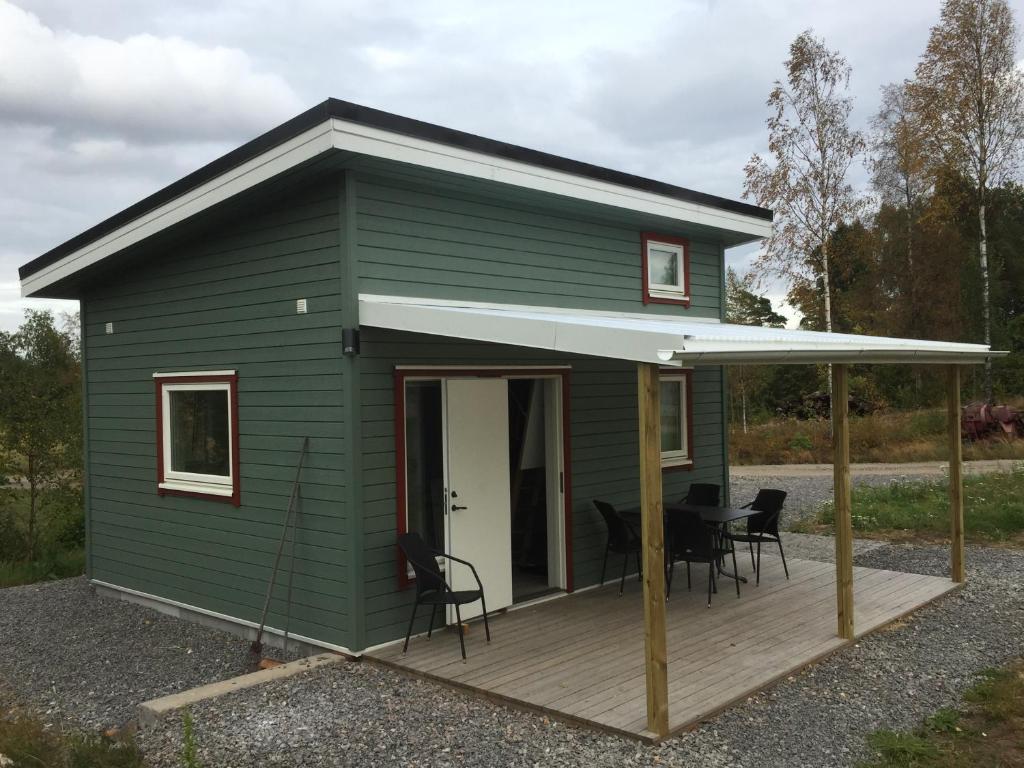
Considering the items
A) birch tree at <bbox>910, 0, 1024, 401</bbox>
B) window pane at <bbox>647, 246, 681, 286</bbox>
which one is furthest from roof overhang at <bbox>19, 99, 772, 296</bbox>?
birch tree at <bbox>910, 0, 1024, 401</bbox>

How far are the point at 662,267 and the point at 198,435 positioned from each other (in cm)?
479

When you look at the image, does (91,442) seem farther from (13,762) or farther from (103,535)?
(13,762)

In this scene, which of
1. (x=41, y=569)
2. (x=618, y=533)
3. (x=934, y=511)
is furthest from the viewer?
(x=934, y=511)

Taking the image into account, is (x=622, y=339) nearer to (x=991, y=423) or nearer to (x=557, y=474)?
(x=557, y=474)

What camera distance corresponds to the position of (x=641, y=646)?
5.65m

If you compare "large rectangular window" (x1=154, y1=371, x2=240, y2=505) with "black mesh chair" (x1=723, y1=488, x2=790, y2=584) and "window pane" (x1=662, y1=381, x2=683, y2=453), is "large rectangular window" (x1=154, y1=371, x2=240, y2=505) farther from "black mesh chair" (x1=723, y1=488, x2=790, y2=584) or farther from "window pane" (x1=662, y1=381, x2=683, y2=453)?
"black mesh chair" (x1=723, y1=488, x2=790, y2=584)

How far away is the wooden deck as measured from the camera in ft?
15.3

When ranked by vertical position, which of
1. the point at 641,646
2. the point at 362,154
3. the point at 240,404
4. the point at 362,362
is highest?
the point at 362,154

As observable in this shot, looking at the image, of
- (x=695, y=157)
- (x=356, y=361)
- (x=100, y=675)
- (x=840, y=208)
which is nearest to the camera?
(x=356, y=361)

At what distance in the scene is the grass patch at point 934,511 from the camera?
392 inches

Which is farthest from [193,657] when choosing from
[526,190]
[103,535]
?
[526,190]

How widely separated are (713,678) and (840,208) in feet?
54.1

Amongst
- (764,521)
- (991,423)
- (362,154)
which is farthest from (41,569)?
(991,423)

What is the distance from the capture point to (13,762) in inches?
163
